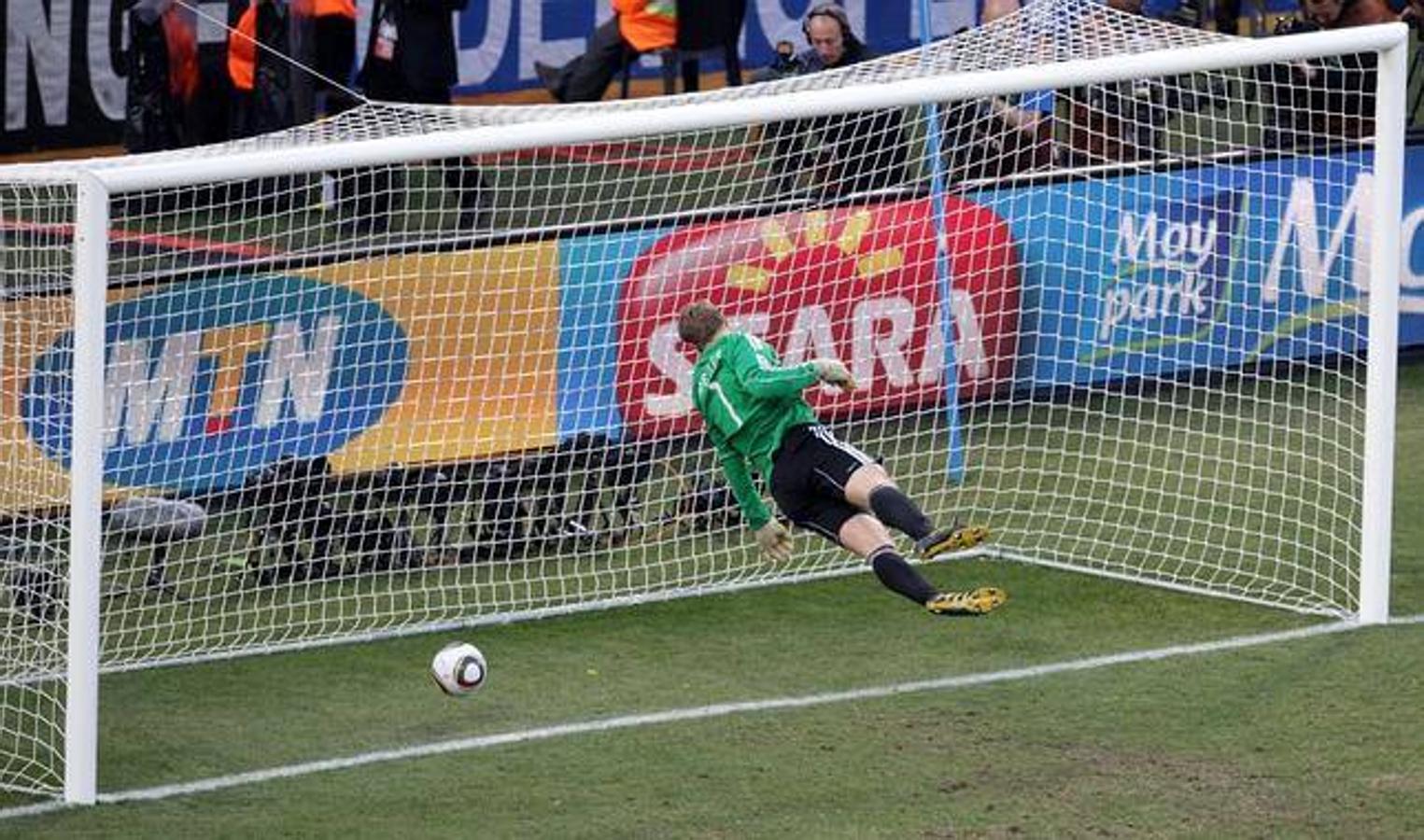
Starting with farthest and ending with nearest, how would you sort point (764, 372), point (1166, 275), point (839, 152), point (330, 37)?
1. point (330, 37)
2. point (1166, 275)
3. point (839, 152)
4. point (764, 372)

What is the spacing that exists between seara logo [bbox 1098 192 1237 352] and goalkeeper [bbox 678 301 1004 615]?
3.50m

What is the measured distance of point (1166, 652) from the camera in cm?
1183

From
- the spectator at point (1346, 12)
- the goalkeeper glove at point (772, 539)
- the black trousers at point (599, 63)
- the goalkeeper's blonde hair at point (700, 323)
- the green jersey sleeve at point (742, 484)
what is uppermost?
the spectator at point (1346, 12)

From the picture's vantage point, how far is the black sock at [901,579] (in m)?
11.3

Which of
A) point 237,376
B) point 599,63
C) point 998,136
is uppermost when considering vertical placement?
point 998,136

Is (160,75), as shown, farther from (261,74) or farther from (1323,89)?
(1323,89)

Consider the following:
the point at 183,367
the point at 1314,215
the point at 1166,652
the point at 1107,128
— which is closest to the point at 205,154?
the point at 183,367

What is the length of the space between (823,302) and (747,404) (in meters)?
2.97

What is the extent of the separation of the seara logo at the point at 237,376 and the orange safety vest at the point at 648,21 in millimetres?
4942

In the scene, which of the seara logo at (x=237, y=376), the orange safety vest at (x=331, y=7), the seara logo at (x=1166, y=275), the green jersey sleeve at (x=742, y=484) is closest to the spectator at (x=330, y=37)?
the orange safety vest at (x=331, y=7)

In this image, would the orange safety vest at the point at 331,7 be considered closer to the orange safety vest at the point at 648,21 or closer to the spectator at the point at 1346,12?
the orange safety vest at the point at 648,21

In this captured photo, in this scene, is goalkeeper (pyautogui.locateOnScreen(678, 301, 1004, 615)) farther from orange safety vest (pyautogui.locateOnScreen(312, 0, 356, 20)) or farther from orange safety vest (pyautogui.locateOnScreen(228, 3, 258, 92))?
orange safety vest (pyautogui.locateOnScreen(228, 3, 258, 92))

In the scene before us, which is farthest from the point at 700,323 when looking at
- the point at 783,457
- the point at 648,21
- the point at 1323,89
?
the point at 648,21

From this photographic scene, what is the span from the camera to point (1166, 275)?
1544 centimetres
